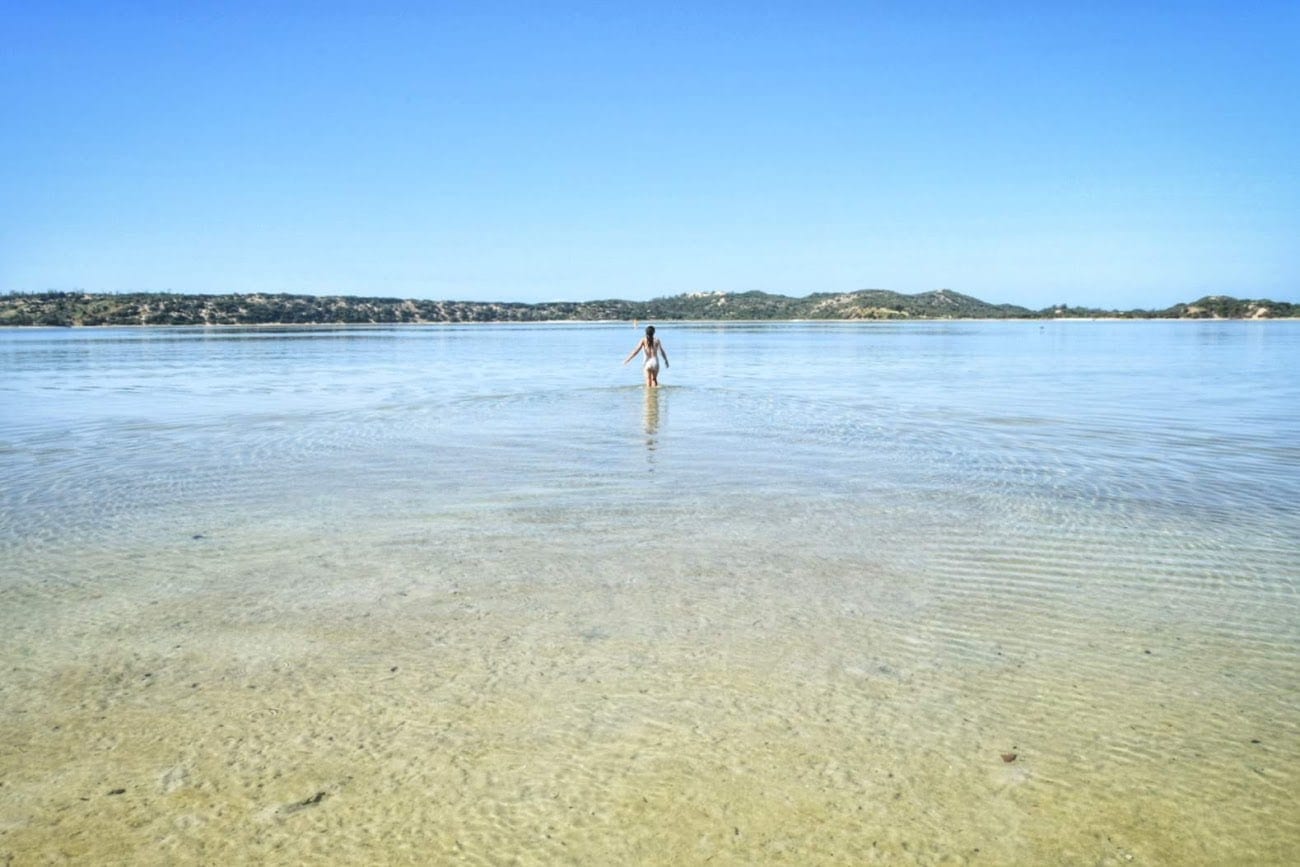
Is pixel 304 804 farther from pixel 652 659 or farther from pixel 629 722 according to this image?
pixel 652 659

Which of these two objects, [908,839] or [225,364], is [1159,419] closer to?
[908,839]

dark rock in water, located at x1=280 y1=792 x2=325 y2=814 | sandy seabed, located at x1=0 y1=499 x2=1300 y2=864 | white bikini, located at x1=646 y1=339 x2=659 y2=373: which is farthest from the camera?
white bikini, located at x1=646 y1=339 x2=659 y2=373

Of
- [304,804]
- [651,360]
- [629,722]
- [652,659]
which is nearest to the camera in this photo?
[304,804]

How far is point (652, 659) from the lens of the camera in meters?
5.29

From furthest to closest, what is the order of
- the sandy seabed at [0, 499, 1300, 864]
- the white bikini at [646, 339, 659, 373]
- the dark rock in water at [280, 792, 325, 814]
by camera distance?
the white bikini at [646, 339, 659, 373] < the dark rock in water at [280, 792, 325, 814] < the sandy seabed at [0, 499, 1300, 864]

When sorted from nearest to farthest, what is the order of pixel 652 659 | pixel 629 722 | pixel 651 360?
pixel 629 722 < pixel 652 659 < pixel 651 360

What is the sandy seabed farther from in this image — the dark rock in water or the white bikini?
the white bikini

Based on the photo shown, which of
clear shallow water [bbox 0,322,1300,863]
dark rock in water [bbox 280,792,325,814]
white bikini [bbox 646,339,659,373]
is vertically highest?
white bikini [bbox 646,339,659,373]

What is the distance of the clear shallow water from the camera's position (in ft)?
12.0

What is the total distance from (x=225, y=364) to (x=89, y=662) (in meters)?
37.8

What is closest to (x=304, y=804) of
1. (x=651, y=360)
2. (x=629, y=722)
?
(x=629, y=722)

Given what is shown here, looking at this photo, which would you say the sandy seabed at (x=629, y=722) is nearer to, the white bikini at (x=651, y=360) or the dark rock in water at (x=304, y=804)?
the dark rock in water at (x=304, y=804)

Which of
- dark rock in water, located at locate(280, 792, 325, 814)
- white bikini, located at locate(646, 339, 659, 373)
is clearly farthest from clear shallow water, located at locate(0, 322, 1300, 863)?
white bikini, located at locate(646, 339, 659, 373)

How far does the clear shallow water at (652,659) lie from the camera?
3666mm
